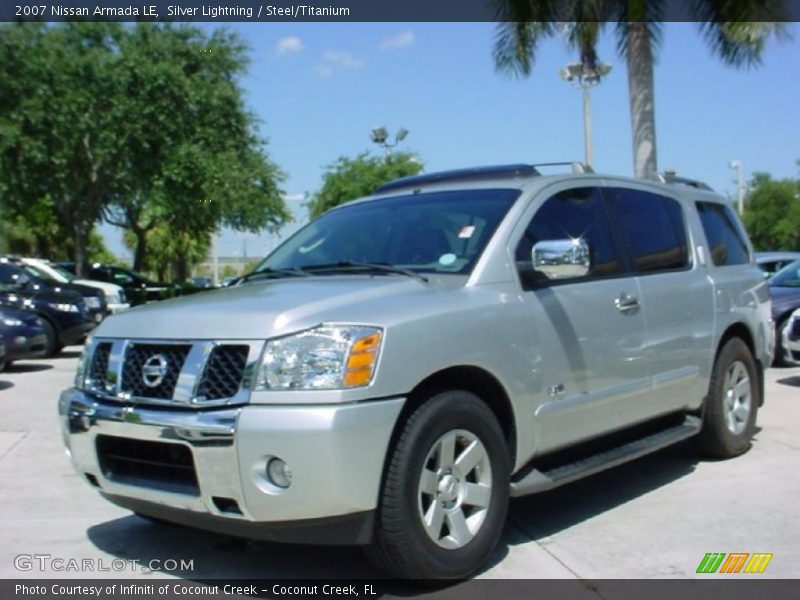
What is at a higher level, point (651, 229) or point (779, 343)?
point (651, 229)

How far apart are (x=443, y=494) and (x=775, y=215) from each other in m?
53.7

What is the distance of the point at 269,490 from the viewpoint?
381 cm

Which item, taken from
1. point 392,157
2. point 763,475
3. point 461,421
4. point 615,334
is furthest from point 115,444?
point 392,157

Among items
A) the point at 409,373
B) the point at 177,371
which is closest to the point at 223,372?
the point at 177,371

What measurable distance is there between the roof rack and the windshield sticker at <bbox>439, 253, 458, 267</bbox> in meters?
0.89

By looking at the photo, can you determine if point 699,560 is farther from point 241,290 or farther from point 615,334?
point 241,290

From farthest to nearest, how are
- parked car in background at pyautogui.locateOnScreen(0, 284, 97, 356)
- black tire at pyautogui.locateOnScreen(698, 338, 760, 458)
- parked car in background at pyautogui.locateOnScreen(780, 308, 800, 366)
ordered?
parked car in background at pyautogui.locateOnScreen(0, 284, 97, 356) < parked car in background at pyautogui.locateOnScreen(780, 308, 800, 366) < black tire at pyautogui.locateOnScreen(698, 338, 760, 458)

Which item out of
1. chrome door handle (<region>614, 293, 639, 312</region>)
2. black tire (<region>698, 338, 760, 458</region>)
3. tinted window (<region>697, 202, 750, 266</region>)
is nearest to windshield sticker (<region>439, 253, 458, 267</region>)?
chrome door handle (<region>614, 293, 639, 312</region>)

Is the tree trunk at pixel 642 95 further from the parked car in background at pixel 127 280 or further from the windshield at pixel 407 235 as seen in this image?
the parked car in background at pixel 127 280

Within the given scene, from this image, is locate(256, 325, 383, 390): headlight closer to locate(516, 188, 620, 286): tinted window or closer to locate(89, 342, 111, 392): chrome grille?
locate(89, 342, 111, 392): chrome grille

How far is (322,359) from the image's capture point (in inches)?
153

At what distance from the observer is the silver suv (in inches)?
151

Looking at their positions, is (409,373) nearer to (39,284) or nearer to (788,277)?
(788,277)

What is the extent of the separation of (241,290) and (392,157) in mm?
27618
